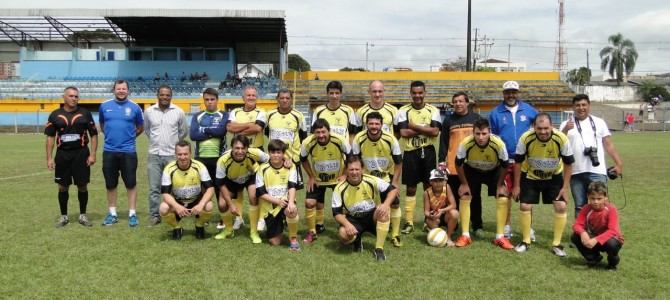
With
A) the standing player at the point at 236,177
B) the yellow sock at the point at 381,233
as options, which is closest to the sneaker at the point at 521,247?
the yellow sock at the point at 381,233

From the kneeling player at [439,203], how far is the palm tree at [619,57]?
77.0m

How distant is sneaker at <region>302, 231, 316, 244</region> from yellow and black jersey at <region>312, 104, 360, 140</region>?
49.4 inches

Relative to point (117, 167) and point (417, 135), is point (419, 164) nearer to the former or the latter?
point (417, 135)

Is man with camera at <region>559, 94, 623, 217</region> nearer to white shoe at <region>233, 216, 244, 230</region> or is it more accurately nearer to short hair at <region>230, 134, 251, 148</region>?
short hair at <region>230, 134, 251, 148</region>

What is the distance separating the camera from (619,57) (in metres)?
72.8

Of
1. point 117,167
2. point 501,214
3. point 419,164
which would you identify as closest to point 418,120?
point 419,164

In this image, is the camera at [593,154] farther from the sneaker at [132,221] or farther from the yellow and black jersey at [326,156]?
the sneaker at [132,221]

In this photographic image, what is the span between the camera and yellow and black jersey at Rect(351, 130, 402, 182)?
6.16m

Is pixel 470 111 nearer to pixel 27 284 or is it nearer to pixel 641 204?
pixel 641 204

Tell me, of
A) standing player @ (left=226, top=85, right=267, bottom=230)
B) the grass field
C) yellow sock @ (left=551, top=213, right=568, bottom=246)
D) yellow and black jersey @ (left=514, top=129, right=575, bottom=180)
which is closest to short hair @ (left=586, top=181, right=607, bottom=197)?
yellow and black jersey @ (left=514, top=129, right=575, bottom=180)

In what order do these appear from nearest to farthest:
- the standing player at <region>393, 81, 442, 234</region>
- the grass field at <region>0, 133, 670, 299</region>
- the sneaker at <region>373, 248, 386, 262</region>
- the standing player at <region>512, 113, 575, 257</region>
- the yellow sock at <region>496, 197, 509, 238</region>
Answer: the grass field at <region>0, 133, 670, 299</region>
the sneaker at <region>373, 248, 386, 262</region>
the standing player at <region>512, 113, 575, 257</region>
the yellow sock at <region>496, 197, 509, 238</region>
the standing player at <region>393, 81, 442, 234</region>

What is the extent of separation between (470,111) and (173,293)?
4208 mm

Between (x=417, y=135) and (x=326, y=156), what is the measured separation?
3.99 ft

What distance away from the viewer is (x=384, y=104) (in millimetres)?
6828
